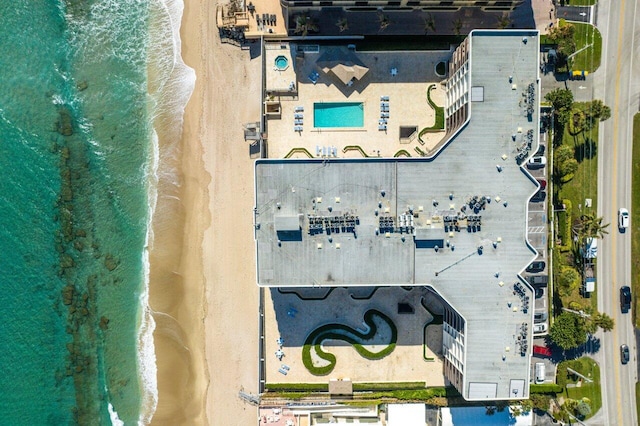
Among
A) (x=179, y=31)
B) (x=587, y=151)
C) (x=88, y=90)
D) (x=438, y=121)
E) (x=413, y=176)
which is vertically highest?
(x=179, y=31)

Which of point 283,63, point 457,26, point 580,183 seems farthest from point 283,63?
point 580,183

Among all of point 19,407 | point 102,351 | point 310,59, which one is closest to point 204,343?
point 102,351

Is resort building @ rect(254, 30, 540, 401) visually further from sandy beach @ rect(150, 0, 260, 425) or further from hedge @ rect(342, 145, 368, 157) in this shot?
sandy beach @ rect(150, 0, 260, 425)

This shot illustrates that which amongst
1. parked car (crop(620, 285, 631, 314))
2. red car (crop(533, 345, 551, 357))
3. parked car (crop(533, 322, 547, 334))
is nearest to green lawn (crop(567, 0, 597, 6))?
parked car (crop(620, 285, 631, 314))

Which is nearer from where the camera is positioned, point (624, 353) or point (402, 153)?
point (402, 153)

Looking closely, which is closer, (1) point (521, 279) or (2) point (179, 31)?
(1) point (521, 279)

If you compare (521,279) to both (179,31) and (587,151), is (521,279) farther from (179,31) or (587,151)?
(179,31)

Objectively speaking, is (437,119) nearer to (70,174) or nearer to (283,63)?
(283,63)

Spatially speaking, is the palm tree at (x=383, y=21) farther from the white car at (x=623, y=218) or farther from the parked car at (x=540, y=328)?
the parked car at (x=540, y=328)
